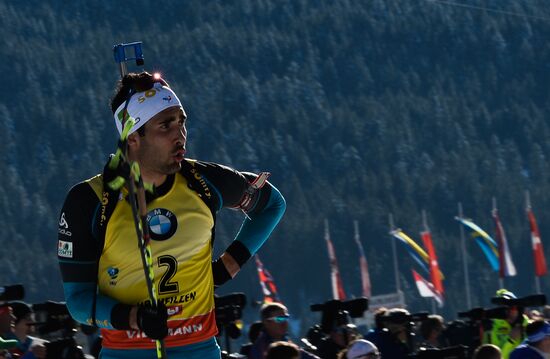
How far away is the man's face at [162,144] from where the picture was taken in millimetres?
3885

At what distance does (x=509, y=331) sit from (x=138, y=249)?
7377 mm

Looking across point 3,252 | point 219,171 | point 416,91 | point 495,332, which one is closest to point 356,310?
point 495,332

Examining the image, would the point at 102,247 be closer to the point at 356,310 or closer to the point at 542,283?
the point at 356,310

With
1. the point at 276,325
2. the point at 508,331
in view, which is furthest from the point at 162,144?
the point at 508,331

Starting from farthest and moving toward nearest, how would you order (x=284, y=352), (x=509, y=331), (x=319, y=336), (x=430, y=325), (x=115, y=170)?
(x=430, y=325) < (x=509, y=331) < (x=319, y=336) < (x=284, y=352) < (x=115, y=170)

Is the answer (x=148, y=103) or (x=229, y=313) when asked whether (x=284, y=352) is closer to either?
(x=229, y=313)

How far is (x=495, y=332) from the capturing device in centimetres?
1084

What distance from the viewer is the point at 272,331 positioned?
27.3ft

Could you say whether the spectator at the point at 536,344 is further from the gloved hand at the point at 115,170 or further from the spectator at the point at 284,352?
the gloved hand at the point at 115,170

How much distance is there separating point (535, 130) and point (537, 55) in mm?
7161

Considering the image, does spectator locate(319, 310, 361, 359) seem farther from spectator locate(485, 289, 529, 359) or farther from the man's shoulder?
the man's shoulder

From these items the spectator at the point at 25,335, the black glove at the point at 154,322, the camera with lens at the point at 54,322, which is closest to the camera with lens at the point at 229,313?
the camera with lens at the point at 54,322

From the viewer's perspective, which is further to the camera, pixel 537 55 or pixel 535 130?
pixel 537 55

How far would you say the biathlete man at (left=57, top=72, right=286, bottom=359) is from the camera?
12.6 feet
